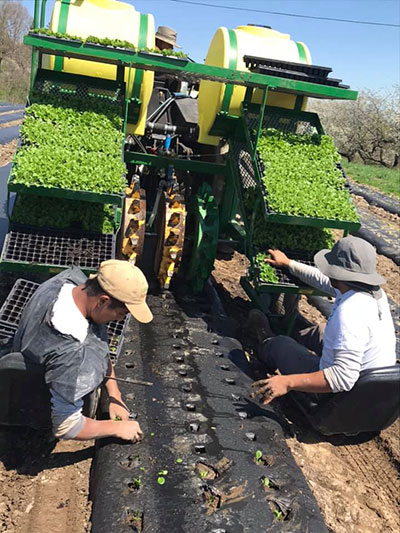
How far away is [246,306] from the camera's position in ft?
21.0

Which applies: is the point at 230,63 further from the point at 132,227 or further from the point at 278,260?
the point at 278,260

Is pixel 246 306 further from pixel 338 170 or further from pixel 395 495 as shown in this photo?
pixel 395 495

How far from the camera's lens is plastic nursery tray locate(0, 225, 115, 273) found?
14.1ft

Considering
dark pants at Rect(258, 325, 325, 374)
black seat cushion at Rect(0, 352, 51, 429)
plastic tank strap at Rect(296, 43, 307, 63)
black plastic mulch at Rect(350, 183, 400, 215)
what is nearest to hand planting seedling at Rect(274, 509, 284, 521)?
dark pants at Rect(258, 325, 325, 374)

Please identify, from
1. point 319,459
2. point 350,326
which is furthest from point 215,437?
point 350,326

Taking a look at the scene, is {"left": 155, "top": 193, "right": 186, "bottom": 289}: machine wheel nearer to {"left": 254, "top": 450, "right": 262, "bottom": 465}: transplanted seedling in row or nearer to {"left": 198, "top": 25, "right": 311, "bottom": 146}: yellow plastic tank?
{"left": 198, "top": 25, "right": 311, "bottom": 146}: yellow plastic tank

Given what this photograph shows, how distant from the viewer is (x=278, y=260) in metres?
4.85

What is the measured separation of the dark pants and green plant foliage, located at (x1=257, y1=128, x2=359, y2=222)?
1.11m

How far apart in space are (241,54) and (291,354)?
11.5ft

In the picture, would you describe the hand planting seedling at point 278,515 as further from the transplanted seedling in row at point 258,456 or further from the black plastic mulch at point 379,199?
the black plastic mulch at point 379,199

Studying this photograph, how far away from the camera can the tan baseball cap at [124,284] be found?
2734 mm

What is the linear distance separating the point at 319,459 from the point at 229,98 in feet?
12.7

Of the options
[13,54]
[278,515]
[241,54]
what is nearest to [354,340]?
[278,515]

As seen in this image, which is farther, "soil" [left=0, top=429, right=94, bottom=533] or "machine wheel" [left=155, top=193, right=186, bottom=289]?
"machine wheel" [left=155, top=193, right=186, bottom=289]
